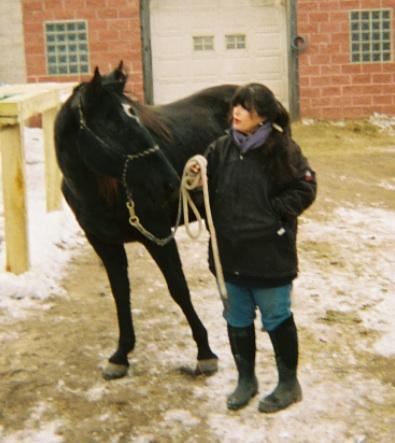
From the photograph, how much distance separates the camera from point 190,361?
4.13 metres

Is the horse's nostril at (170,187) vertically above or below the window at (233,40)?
below

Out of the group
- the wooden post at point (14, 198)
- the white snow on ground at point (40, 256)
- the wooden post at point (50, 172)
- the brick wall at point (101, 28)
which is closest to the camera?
the white snow on ground at point (40, 256)

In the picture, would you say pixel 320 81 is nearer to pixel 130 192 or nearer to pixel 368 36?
pixel 368 36

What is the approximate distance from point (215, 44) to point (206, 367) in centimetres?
1021

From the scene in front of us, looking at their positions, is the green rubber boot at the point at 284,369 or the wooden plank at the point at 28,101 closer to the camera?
the green rubber boot at the point at 284,369

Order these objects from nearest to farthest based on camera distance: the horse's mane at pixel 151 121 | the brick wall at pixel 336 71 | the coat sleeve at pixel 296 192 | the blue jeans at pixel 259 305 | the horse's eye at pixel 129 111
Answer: the coat sleeve at pixel 296 192 < the blue jeans at pixel 259 305 < the horse's eye at pixel 129 111 < the horse's mane at pixel 151 121 < the brick wall at pixel 336 71

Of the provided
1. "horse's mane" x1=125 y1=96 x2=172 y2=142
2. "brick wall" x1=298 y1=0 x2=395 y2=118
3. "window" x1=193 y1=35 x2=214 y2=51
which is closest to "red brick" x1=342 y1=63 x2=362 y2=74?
"brick wall" x1=298 y1=0 x2=395 y2=118

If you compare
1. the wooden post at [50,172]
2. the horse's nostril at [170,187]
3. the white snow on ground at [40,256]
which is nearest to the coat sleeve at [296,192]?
the horse's nostril at [170,187]

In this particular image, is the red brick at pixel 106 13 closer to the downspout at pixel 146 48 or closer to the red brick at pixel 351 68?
the downspout at pixel 146 48

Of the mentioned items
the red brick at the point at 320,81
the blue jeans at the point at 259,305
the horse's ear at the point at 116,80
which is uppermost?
the horse's ear at the point at 116,80

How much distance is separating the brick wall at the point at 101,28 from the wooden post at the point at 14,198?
7.86 meters

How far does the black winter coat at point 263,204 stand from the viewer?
3.22 metres

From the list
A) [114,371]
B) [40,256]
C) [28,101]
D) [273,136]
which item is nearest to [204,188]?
[273,136]

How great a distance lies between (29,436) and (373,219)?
15.1 feet
